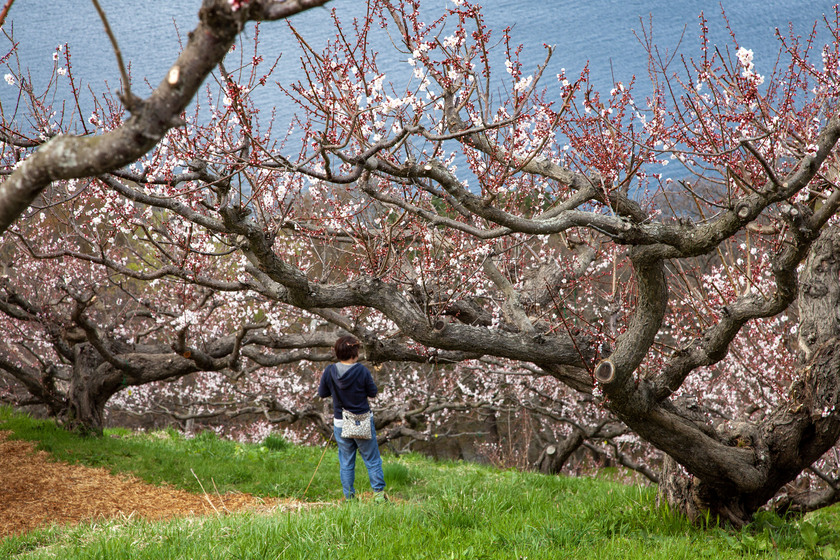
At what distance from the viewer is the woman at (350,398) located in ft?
19.1

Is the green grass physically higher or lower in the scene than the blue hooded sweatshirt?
lower

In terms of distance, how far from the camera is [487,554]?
144 inches

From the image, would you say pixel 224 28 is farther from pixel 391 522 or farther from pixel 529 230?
pixel 391 522

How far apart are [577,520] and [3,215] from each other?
4184mm

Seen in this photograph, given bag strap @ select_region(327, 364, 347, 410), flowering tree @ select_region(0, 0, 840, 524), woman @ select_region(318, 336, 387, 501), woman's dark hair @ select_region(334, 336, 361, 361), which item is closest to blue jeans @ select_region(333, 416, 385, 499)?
woman @ select_region(318, 336, 387, 501)

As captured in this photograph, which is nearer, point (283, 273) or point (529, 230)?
point (529, 230)

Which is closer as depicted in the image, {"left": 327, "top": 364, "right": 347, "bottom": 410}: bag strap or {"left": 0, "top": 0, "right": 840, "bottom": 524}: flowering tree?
{"left": 0, "top": 0, "right": 840, "bottom": 524}: flowering tree

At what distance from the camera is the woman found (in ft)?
19.1

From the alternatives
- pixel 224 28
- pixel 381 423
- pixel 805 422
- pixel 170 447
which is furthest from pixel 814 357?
pixel 381 423

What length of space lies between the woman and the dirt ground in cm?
64

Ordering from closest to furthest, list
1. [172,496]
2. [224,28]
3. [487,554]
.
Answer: [224,28] → [487,554] → [172,496]

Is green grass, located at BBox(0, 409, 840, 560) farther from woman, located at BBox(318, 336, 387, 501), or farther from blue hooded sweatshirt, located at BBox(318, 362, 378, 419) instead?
blue hooded sweatshirt, located at BBox(318, 362, 378, 419)

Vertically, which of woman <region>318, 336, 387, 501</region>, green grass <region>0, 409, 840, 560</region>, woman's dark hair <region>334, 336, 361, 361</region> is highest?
woman's dark hair <region>334, 336, 361, 361</region>

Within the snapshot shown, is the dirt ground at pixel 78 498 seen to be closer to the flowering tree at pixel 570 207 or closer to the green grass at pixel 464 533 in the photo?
the green grass at pixel 464 533
